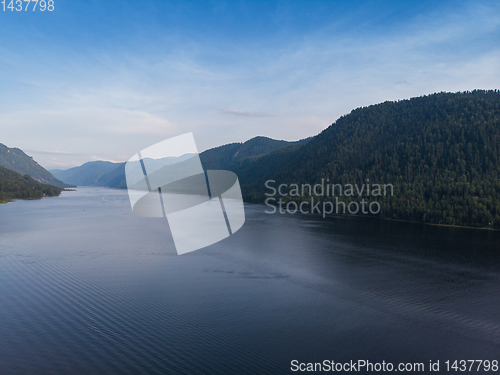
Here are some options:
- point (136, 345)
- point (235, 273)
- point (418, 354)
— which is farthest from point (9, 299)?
point (418, 354)

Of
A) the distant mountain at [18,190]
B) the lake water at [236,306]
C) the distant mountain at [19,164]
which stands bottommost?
the lake water at [236,306]

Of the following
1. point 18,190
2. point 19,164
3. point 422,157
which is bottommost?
point 18,190

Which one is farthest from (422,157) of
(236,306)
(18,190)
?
(18,190)

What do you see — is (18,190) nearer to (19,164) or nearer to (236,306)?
(236,306)

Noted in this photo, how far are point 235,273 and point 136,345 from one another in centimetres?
968

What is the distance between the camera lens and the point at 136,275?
1908cm

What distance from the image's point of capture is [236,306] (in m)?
14.6

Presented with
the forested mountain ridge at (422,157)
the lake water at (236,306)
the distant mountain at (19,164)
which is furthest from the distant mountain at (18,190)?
the distant mountain at (19,164)

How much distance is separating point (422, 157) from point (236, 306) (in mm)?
66555

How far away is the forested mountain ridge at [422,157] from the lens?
155 feet

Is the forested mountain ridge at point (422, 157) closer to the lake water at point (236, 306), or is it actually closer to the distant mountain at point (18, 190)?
the lake water at point (236, 306)

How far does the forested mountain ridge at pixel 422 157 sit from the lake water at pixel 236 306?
21.2m

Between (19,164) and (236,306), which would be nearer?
(236,306)

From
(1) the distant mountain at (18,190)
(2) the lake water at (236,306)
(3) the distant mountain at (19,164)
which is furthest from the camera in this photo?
(3) the distant mountain at (19,164)
